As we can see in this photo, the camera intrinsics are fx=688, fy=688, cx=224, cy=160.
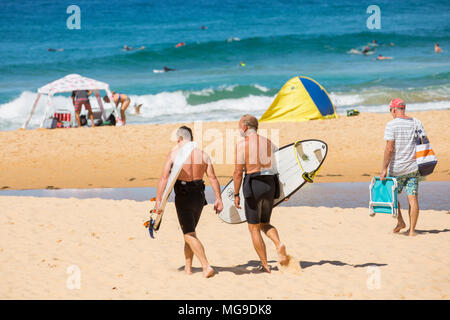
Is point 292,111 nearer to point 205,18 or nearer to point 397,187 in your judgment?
point 397,187

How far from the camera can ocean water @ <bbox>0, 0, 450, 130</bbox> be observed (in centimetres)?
2853

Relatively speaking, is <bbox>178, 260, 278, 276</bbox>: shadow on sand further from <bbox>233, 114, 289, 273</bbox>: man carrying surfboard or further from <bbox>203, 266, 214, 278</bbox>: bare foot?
<bbox>233, 114, 289, 273</bbox>: man carrying surfboard

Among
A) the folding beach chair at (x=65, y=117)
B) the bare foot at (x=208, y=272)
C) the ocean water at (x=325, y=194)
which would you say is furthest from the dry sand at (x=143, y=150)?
the bare foot at (x=208, y=272)

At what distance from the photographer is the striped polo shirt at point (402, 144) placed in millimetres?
7160

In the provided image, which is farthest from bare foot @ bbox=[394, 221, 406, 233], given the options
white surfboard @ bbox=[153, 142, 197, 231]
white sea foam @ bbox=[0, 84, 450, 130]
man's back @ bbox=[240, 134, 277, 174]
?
white sea foam @ bbox=[0, 84, 450, 130]

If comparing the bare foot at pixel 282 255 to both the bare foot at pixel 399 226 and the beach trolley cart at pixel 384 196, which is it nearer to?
the beach trolley cart at pixel 384 196

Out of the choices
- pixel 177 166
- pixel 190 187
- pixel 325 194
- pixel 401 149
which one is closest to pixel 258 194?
pixel 190 187

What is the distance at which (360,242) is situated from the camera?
24.4 ft

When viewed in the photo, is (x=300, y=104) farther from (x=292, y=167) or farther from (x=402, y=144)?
(x=292, y=167)

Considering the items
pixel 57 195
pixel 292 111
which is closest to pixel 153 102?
pixel 292 111

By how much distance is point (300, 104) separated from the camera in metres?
17.1

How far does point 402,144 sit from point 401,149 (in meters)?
0.06

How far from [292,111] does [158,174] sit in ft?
17.5

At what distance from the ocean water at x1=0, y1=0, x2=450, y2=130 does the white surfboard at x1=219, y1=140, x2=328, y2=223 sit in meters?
15.6
